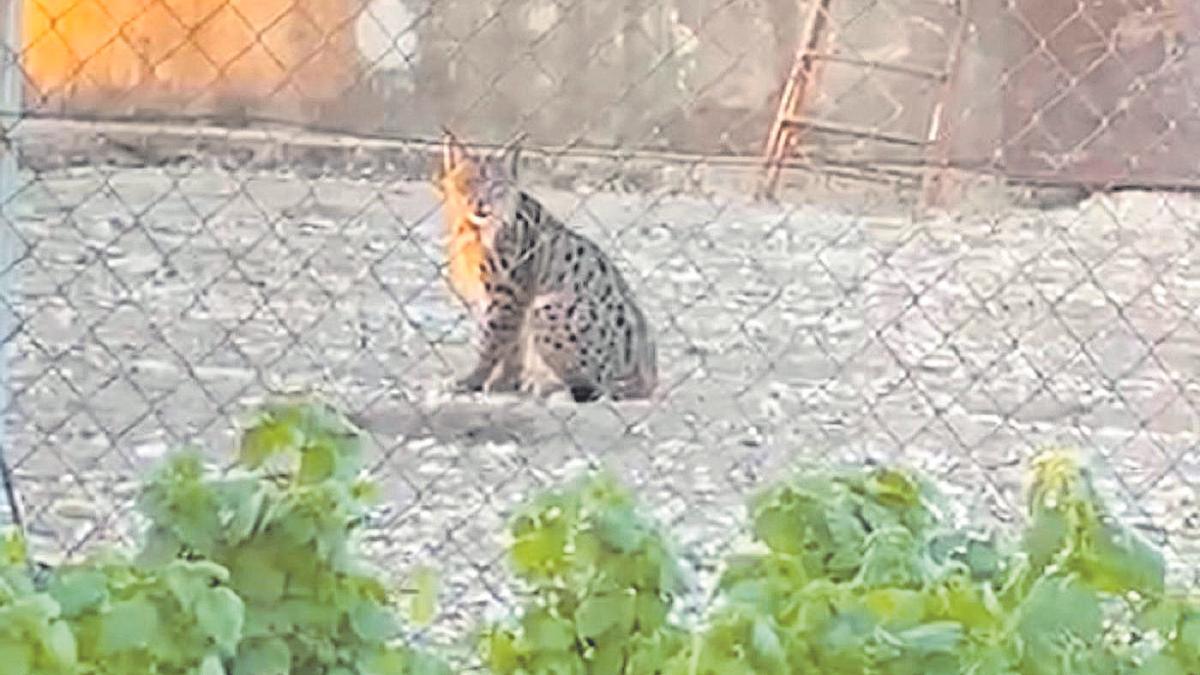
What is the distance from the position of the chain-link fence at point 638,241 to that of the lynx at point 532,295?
0.13m

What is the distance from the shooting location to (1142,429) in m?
3.73

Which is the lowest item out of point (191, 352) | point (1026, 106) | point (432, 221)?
point (191, 352)

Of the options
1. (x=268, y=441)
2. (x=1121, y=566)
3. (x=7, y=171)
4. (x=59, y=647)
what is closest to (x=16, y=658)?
(x=59, y=647)

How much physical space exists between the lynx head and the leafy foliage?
2970mm

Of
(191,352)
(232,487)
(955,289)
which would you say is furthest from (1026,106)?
(232,487)

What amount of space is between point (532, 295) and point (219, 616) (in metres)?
3.31

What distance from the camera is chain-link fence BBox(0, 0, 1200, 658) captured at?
331 centimetres

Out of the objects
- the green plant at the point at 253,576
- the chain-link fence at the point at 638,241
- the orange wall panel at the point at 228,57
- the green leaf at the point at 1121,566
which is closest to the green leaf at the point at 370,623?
the green plant at the point at 253,576

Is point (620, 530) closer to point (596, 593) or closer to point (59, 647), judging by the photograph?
point (596, 593)

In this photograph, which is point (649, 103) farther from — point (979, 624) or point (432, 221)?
point (979, 624)

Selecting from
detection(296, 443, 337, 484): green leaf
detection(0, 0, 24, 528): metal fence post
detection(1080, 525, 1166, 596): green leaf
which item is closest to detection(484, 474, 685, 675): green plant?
detection(296, 443, 337, 484): green leaf

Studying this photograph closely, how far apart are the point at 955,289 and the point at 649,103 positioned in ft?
4.95

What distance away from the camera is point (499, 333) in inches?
166

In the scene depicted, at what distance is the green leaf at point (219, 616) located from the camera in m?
0.97
